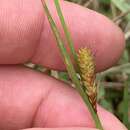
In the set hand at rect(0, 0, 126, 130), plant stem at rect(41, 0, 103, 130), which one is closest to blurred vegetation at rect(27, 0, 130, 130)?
hand at rect(0, 0, 126, 130)

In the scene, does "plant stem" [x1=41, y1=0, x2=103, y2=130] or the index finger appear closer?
"plant stem" [x1=41, y1=0, x2=103, y2=130]

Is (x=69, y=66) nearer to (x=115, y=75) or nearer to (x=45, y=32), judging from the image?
(x=45, y=32)

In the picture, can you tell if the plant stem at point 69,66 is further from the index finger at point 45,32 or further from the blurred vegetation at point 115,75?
the blurred vegetation at point 115,75

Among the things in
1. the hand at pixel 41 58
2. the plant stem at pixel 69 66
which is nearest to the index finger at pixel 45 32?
the hand at pixel 41 58

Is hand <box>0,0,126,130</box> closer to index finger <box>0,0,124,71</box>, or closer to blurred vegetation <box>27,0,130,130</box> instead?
index finger <box>0,0,124,71</box>

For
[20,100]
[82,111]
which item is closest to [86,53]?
[82,111]

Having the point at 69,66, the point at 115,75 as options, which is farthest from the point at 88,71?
the point at 115,75

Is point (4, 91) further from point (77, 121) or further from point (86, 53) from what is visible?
point (86, 53)
